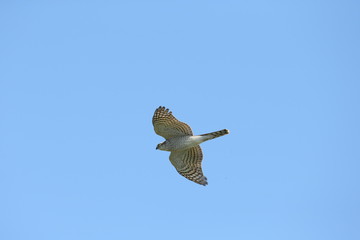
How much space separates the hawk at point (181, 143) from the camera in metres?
15.3

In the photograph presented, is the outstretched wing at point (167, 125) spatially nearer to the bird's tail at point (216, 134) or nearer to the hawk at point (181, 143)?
the hawk at point (181, 143)

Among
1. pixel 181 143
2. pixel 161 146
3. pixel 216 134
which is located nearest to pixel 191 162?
pixel 181 143

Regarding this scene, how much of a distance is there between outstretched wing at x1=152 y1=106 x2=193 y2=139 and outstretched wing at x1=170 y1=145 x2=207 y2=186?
837 mm

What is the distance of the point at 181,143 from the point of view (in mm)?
15648

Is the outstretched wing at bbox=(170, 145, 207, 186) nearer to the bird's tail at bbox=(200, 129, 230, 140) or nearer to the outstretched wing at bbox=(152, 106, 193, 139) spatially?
the outstretched wing at bbox=(152, 106, 193, 139)

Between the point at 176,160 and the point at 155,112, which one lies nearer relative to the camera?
the point at 155,112

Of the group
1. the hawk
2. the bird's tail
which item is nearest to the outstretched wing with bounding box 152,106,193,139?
the hawk

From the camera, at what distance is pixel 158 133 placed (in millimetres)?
16031

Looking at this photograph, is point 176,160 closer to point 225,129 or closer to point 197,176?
point 197,176

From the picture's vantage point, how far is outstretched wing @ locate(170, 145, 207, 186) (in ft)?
53.7

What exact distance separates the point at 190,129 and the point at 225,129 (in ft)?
3.87

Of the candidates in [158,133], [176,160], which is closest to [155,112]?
[158,133]

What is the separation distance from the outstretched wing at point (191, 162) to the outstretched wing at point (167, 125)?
0.84m

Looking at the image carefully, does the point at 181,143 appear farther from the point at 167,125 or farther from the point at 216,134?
the point at 216,134
